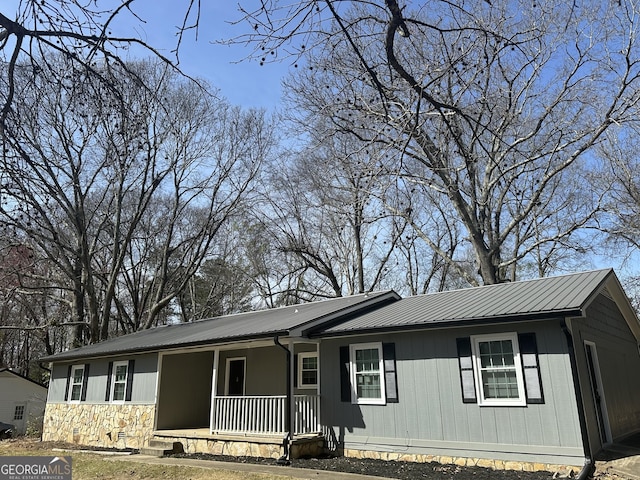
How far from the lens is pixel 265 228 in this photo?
2475cm

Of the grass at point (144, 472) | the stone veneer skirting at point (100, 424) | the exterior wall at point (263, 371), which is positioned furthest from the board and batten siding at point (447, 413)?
the stone veneer skirting at point (100, 424)

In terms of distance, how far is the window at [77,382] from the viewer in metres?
15.7

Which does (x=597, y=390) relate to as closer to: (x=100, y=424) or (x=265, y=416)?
(x=265, y=416)

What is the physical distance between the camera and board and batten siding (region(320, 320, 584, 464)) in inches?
309

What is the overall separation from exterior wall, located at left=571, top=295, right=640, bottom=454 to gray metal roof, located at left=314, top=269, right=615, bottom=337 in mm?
579

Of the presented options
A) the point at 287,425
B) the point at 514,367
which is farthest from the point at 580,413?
the point at 287,425

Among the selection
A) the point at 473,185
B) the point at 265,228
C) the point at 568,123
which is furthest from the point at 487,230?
the point at 265,228

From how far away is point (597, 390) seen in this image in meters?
9.30

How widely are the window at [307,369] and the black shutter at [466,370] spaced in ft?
14.9

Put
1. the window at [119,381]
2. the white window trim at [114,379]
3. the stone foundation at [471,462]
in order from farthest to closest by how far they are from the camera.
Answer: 1. the window at [119,381]
2. the white window trim at [114,379]
3. the stone foundation at [471,462]

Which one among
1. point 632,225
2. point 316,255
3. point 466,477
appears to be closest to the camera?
point 466,477

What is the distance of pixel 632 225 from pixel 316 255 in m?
13.9

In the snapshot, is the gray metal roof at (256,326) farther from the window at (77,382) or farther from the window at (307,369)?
the window at (307,369)

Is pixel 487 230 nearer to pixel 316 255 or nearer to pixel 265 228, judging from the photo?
pixel 316 255
